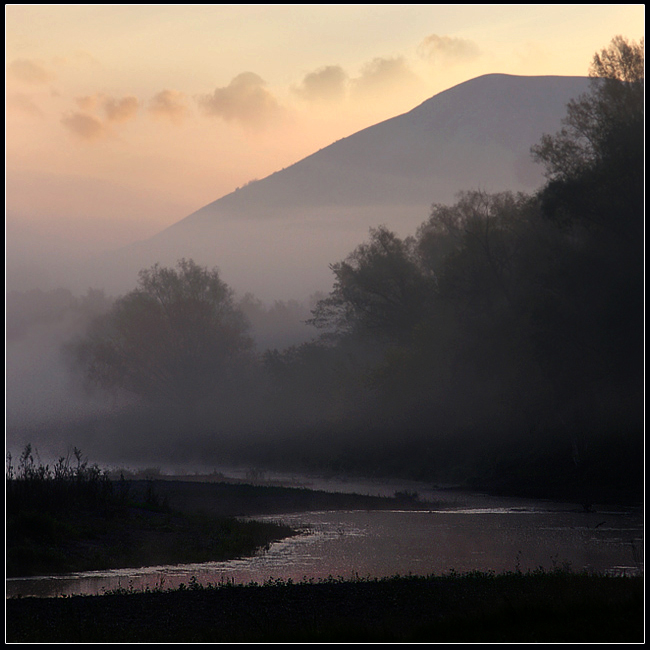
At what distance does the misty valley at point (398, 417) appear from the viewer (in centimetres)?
2258

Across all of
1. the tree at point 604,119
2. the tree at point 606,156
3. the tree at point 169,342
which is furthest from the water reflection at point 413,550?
the tree at point 169,342

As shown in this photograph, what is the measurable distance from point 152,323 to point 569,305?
57108 mm

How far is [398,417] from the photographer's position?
58.8 metres

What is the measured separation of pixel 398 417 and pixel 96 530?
37.0 meters

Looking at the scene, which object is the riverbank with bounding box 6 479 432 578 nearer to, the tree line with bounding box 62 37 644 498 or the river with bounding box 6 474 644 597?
the river with bounding box 6 474 644 597

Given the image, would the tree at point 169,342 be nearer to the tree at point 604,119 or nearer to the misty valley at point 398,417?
the misty valley at point 398,417

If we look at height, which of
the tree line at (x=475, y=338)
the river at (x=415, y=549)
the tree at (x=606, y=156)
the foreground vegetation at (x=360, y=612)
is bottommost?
the river at (x=415, y=549)

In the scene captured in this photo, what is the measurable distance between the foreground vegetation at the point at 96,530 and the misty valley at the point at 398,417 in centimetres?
11

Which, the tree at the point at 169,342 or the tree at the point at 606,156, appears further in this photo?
the tree at the point at 169,342

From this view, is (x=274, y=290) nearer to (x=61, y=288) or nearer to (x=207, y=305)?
(x=61, y=288)

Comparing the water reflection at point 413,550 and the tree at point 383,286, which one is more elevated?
the tree at point 383,286

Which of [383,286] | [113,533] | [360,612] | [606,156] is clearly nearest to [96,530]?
[113,533]

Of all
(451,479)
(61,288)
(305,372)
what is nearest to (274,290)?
→ (61,288)

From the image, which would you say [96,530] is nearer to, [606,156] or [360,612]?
[360,612]
